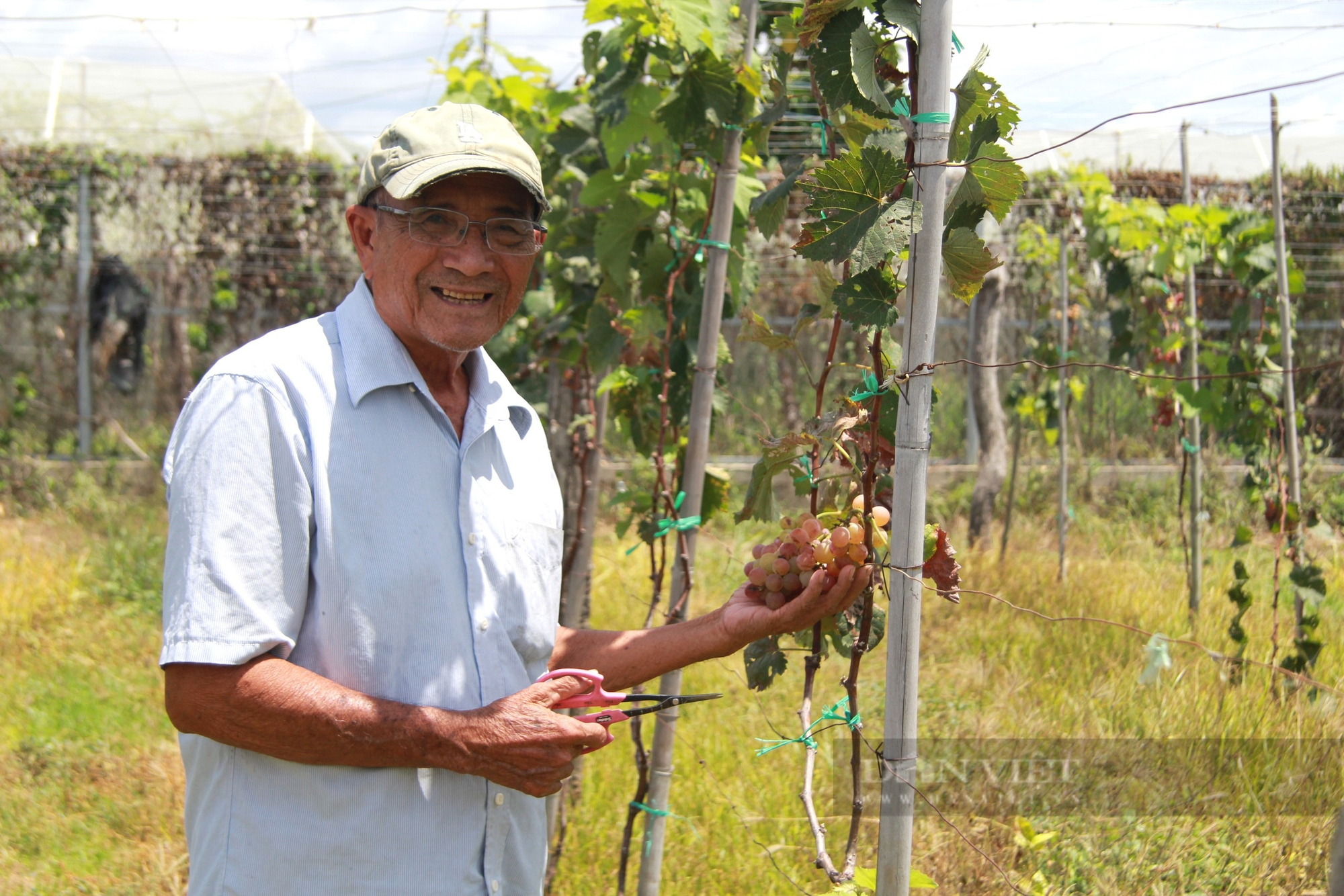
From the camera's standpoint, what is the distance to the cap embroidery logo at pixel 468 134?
61.2 inches

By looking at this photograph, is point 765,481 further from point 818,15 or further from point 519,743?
point 818,15

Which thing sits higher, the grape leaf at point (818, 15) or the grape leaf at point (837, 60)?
the grape leaf at point (818, 15)

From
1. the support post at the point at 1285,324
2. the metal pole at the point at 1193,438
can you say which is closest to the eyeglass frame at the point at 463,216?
the support post at the point at 1285,324

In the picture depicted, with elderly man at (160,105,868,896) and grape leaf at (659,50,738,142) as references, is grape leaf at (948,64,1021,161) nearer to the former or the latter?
elderly man at (160,105,868,896)

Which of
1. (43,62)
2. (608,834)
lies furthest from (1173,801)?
(43,62)

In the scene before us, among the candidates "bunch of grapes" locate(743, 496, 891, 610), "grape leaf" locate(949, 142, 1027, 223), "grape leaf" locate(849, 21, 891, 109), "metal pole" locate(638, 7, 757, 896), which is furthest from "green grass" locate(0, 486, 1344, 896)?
"grape leaf" locate(849, 21, 891, 109)

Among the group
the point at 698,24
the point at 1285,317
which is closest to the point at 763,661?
the point at 698,24

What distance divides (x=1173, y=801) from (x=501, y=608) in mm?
2168

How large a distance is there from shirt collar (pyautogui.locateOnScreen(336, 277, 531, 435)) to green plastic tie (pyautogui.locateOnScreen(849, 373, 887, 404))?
1.91ft

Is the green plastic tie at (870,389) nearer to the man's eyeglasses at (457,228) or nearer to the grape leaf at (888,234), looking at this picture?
the grape leaf at (888,234)

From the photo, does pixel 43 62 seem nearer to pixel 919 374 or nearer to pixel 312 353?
pixel 312 353

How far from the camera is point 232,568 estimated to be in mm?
1312

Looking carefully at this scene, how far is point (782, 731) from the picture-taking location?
12.1 feet

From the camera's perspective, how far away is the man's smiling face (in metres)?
1.60
